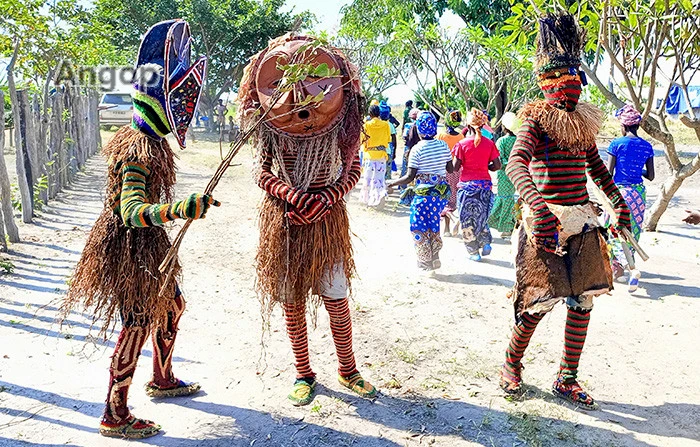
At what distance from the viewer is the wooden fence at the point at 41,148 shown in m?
7.72

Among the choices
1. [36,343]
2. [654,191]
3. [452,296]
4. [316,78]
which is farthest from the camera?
[654,191]

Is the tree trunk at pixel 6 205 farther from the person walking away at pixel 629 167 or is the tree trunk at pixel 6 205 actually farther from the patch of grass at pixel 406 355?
the person walking away at pixel 629 167

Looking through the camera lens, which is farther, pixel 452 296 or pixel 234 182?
pixel 234 182

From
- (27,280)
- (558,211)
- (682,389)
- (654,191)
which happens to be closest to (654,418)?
(682,389)

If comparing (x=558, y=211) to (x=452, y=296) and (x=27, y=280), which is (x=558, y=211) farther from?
(x=27, y=280)

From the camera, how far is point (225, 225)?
329 inches

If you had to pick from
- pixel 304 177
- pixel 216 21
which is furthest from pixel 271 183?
pixel 216 21

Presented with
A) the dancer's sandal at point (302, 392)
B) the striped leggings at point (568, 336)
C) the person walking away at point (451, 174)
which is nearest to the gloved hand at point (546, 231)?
the striped leggings at point (568, 336)

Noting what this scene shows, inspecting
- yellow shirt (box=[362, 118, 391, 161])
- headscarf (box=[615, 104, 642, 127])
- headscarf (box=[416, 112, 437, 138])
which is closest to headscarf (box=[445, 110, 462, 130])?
yellow shirt (box=[362, 118, 391, 161])

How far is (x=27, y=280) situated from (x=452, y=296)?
403 centimetres

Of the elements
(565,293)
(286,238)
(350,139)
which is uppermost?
(350,139)

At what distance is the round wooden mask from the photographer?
10.6 ft

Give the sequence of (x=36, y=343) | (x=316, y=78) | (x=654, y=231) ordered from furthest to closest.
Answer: (x=654, y=231) → (x=36, y=343) → (x=316, y=78)

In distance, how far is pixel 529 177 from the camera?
3.29 meters
